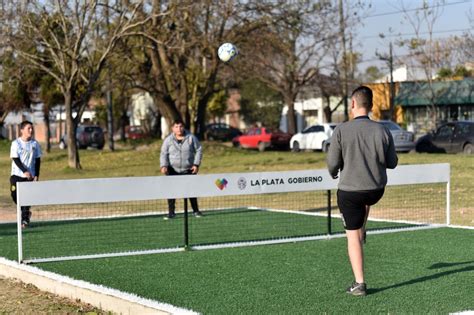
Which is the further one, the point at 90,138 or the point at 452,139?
the point at 90,138

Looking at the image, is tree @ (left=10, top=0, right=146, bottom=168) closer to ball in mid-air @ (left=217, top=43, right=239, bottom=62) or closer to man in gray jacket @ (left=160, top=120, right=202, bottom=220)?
ball in mid-air @ (left=217, top=43, right=239, bottom=62)

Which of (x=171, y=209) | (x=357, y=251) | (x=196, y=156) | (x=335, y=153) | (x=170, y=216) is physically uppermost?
(x=335, y=153)

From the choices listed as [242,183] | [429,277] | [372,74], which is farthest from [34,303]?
[372,74]

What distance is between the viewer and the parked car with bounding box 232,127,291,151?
4900cm

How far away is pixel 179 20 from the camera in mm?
31406

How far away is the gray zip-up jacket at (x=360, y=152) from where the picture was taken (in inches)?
318

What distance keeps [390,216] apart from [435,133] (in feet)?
67.1

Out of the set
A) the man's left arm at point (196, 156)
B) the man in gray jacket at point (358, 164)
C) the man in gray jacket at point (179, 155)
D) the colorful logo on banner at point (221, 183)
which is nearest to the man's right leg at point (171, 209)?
the man in gray jacket at point (179, 155)

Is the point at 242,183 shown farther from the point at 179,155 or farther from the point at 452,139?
the point at 452,139

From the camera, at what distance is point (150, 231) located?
552 inches

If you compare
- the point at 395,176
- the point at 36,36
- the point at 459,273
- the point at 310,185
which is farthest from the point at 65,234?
the point at 36,36

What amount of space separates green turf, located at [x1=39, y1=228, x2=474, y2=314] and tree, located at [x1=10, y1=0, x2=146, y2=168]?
19.1 meters

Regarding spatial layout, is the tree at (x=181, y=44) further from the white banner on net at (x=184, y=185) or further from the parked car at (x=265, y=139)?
Answer: the white banner on net at (x=184, y=185)

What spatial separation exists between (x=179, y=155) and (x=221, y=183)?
385 centimetres
